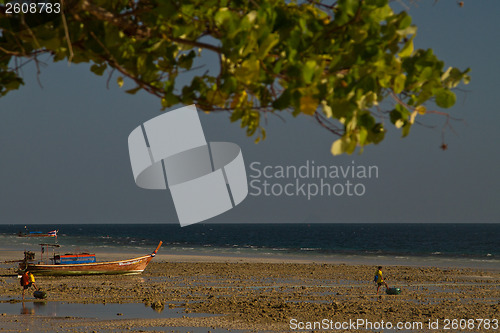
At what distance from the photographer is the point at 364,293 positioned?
23141 mm

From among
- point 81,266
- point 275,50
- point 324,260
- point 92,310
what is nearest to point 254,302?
point 92,310

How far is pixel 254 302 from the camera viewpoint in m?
19.7

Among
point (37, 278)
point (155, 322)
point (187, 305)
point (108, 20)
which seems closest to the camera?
point (108, 20)

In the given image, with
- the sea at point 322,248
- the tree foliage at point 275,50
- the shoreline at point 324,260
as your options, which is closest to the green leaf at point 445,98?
the tree foliage at point 275,50

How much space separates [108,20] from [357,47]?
151cm

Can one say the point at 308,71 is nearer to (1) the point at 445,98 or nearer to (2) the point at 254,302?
(1) the point at 445,98

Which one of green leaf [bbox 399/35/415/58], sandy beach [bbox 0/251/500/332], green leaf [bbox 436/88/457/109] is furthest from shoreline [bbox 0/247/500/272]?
green leaf [bbox 399/35/415/58]

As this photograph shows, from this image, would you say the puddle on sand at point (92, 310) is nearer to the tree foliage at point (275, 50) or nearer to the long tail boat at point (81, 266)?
the long tail boat at point (81, 266)

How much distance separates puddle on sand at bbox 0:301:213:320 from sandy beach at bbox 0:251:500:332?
0.10 feet

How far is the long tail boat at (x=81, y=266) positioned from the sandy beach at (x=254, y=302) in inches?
18.3

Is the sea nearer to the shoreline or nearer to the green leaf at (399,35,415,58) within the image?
the shoreline

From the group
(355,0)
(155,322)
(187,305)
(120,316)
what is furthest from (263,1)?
(187,305)

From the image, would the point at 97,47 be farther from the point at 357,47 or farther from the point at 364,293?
the point at 364,293

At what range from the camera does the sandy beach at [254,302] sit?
1576 cm
